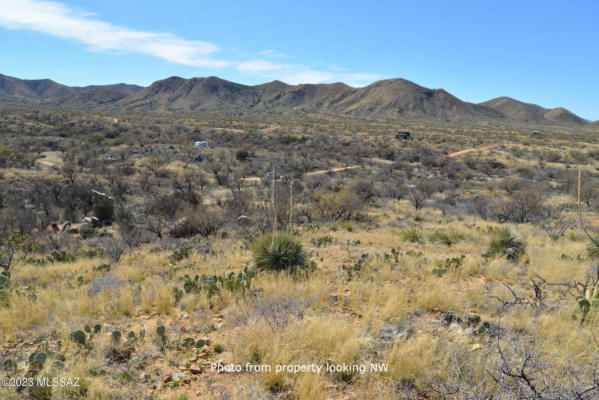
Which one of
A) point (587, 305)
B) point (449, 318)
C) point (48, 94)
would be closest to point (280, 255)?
point (449, 318)

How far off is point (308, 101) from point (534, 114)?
339ft

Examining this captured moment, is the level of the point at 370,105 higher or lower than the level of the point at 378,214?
higher

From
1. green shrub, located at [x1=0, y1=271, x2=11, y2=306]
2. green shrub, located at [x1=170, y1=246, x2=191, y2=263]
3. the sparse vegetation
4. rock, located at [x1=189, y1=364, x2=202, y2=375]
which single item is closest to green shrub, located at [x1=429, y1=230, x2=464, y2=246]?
the sparse vegetation

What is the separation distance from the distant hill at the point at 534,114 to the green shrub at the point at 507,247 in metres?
154

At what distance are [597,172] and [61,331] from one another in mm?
39019

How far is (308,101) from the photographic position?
143 m

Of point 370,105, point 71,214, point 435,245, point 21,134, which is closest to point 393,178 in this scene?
point 435,245

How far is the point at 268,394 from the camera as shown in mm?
3094

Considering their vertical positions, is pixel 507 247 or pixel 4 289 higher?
pixel 507 247

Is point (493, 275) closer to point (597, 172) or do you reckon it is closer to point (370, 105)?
point (597, 172)

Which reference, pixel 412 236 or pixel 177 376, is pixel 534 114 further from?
pixel 177 376

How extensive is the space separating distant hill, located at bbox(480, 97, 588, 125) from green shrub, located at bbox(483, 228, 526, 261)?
6060 inches

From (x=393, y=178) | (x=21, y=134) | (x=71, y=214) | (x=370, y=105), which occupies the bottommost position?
(x=71, y=214)

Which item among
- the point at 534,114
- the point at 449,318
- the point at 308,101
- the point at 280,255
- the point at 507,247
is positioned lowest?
the point at 449,318
